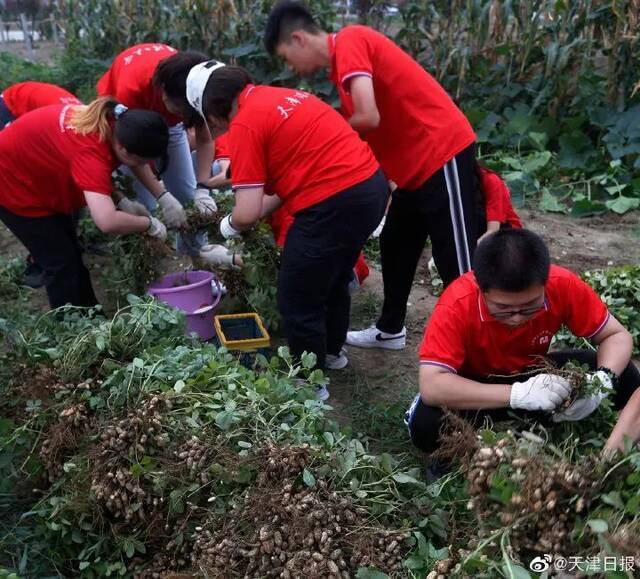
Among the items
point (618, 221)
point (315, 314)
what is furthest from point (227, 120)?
point (618, 221)

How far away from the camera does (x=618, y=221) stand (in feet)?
19.1

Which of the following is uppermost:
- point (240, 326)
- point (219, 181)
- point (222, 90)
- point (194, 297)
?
point (222, 90)

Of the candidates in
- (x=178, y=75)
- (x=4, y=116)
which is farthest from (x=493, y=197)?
(x=4, y=116)

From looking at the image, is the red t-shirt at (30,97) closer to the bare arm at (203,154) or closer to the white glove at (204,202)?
the bare arm at (203,154)

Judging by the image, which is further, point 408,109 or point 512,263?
point 408,109

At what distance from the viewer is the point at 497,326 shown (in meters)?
2.51

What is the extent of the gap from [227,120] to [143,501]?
1570mm

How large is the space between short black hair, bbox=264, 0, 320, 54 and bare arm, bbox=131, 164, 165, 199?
3.33 feet

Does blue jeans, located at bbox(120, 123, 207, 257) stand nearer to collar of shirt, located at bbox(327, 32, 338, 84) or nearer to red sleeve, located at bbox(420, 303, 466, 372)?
collar of shirt, located at bbox(327, 32, 338, 84)

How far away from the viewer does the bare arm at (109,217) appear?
3.38m

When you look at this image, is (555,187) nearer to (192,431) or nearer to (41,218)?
(41,218)

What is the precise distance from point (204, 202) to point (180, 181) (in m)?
0.50

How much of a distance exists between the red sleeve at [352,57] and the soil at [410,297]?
56.8 inches

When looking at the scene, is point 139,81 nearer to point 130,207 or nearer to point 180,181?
point 130,207
